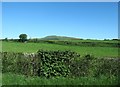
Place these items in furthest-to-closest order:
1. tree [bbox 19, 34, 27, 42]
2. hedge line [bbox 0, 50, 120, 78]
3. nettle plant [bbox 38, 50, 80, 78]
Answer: tree [bbox 19, 34, 27, 42] < hedge line [bbox 0, 50, 120, 78] < nettle plant [bbox 38, 50, 80, 78]

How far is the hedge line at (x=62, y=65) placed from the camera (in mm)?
19031

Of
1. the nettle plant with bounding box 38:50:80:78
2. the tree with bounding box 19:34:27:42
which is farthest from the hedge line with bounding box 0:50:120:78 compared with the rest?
the tree with bounding box 19:34:27:42

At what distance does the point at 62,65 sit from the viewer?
1914 centimetres

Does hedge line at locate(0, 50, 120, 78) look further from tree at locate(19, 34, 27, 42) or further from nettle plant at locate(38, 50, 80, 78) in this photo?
tree at locate(19, 34, 27, 42)

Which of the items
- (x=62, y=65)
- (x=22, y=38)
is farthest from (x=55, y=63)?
(x=22, y=38)

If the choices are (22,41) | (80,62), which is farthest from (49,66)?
(22,41)

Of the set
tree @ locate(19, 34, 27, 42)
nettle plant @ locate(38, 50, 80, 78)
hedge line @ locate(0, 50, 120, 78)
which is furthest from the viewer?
tree @ locate(19, 34, 27, 42)

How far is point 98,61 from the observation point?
1972 cm

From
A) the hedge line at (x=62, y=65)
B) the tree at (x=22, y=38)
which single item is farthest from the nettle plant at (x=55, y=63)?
the tree at (x=22, y=38)

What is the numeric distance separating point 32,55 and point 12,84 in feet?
15.6

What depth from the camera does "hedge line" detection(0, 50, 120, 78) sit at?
62.4 feet

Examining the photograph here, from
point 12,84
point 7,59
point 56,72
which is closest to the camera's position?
point 12,84

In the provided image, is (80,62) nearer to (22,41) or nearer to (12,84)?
(12,84)

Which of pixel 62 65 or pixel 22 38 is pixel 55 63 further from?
pixel 22 38
